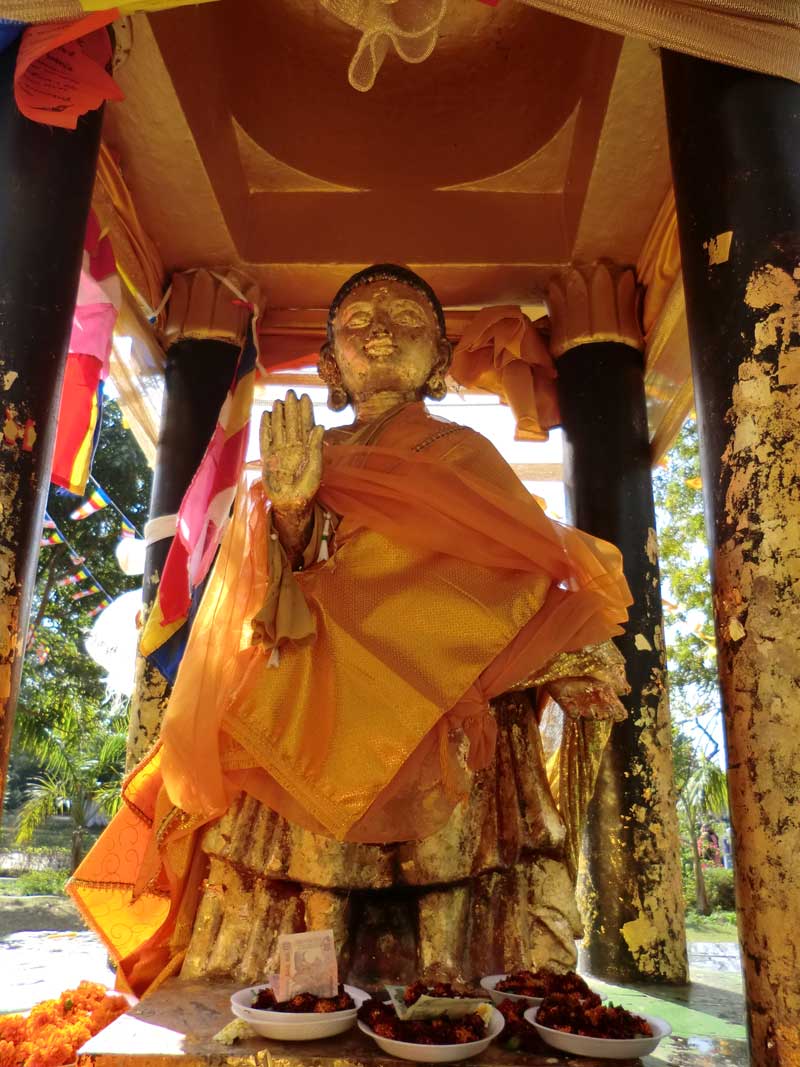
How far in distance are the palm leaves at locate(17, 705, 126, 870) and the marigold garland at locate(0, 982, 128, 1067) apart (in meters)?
9.10

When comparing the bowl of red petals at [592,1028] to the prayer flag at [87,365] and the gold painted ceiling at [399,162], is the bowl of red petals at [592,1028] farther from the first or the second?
the gold painted ceiling at [399,162]

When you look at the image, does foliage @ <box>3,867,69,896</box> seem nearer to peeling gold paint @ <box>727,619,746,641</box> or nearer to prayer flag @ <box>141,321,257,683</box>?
prayer flag @ <box>141,321,257,683</box>


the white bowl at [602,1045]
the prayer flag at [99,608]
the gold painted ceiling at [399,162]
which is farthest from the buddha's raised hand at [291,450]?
the prayer flag at [99,608]

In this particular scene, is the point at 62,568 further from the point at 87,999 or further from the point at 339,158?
the point at 87,999

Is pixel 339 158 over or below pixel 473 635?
over

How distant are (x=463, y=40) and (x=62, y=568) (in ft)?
33.9

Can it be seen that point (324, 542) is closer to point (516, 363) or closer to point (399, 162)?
point (516, 363)

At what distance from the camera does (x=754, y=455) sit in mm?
2252

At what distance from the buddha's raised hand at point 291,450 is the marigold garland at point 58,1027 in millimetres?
1489

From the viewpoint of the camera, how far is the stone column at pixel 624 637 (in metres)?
3.86

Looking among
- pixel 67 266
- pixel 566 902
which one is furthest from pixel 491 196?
pixel 566 902

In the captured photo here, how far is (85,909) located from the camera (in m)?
2.64

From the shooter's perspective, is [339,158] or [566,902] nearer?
[566,902]

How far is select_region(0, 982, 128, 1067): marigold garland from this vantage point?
2.16m
